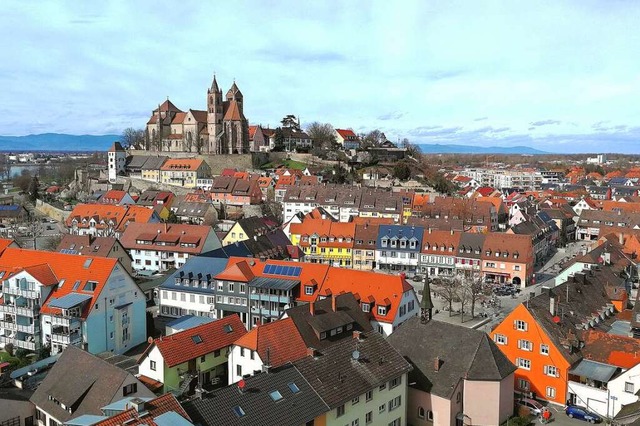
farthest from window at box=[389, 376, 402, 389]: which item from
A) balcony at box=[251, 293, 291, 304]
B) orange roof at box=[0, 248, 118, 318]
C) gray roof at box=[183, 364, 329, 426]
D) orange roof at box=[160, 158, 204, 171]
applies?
orange roof at box=[160, 158, 204, 171]

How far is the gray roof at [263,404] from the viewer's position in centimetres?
1991

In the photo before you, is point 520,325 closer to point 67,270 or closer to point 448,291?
point 448,291

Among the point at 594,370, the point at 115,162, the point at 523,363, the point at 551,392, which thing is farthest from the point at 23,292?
the point at 115,162

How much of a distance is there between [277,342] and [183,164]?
90469 mm

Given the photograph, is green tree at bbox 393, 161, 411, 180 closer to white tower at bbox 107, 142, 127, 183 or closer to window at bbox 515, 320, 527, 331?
white tower at bbox 107, 142, 127, 183

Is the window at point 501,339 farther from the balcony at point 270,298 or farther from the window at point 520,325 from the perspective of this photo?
the balcony at point 270,298

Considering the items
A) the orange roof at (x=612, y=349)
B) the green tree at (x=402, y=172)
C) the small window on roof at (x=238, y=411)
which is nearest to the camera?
the small window on roof at (x=238, y=411)

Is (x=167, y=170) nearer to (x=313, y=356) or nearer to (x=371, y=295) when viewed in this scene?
(x=371, y=295)

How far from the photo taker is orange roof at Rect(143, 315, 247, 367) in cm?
2955

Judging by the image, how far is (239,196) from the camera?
96938 mm

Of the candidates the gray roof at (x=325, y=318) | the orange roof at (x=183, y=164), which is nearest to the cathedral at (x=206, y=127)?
the orange roof at (x=183, y=164)

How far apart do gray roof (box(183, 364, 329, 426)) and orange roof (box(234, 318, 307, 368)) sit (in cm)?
508

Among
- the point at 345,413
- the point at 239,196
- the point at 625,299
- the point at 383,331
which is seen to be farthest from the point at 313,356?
the point at 239,196

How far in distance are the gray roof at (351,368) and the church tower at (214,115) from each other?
102332 millimetres
